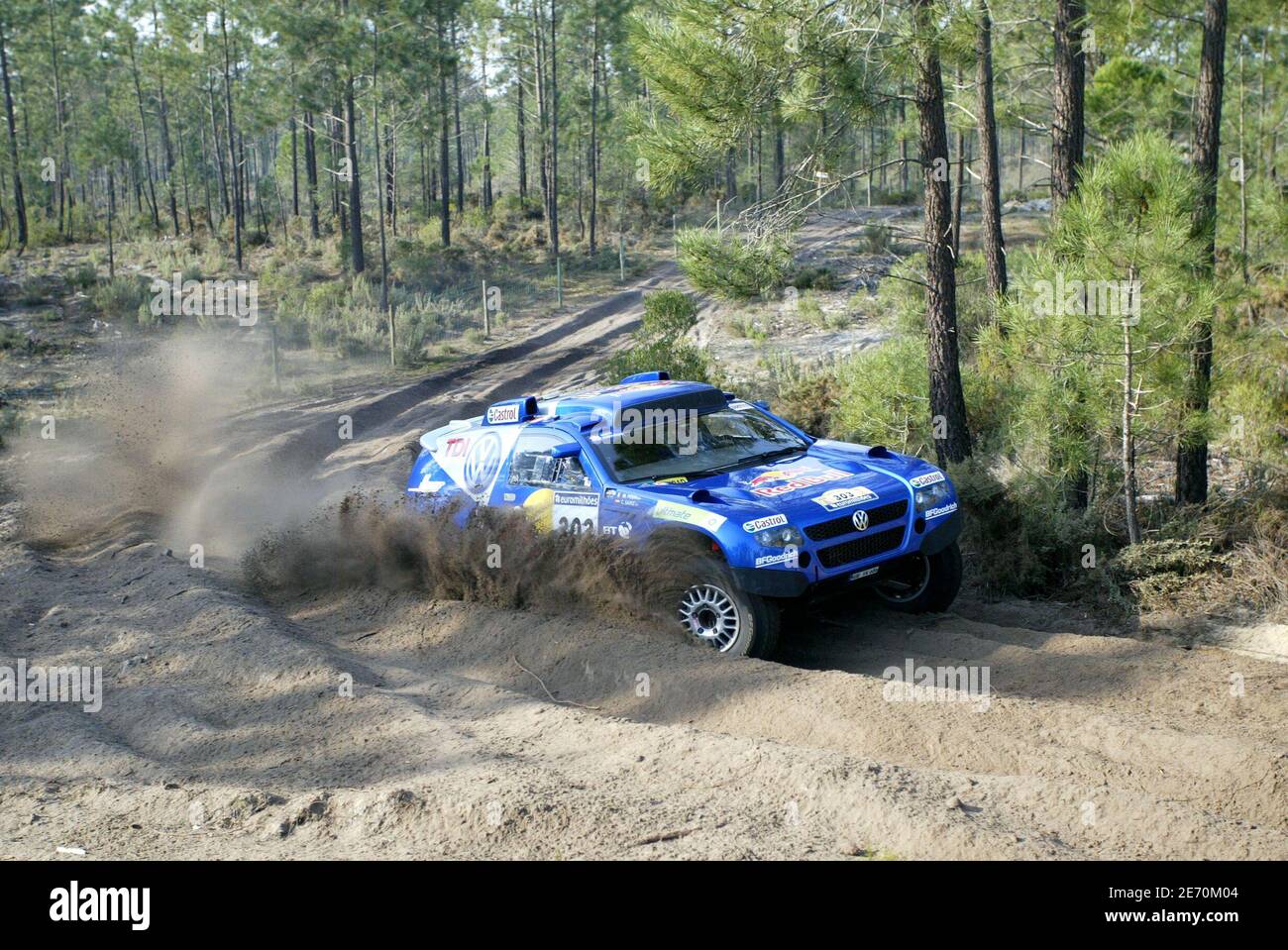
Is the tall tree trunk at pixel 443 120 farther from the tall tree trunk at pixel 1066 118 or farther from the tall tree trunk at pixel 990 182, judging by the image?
the tall tree trunk at pixel 1066 118

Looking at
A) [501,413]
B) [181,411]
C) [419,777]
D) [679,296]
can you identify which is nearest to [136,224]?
[181,411]

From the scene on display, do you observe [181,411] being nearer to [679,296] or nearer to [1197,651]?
[679,296]

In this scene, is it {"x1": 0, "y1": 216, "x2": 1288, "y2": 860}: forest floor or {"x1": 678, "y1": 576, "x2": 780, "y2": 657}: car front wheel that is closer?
{"x1": 0, "y1": 216, "x2": 1288, "y2": 860}: forest floor

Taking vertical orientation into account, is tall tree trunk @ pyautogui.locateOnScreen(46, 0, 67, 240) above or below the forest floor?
above

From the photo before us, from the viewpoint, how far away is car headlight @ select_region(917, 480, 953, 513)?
8.84 metres

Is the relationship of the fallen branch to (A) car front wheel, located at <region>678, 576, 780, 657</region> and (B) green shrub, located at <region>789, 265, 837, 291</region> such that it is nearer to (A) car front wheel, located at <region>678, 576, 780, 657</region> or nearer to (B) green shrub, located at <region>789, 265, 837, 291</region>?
(A) car front wheel, located at <region>678, 576, 780, 657</region>

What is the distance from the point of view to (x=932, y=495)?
8.95 m

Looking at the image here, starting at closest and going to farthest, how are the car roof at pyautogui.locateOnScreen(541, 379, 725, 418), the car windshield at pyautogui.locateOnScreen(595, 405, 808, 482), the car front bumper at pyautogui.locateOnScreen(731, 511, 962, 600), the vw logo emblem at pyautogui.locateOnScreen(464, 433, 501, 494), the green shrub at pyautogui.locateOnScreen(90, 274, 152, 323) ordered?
1. the car front bumper at pyautogui.locateOnScreen(731, 511, 962, 600)
2. the car windshield at pyautogui.locateOnScreen(595, 405, 808, 482)
3. the car roof at pyautogui.locateOnScreen(541, 379, 725, 418)
4. the vw logo emblem at pyautogui.locateOnScreen(464, 433, 501, 494)
5. the green shrub at pyautogui.locateOnScreen(90, 274, 152, 323)

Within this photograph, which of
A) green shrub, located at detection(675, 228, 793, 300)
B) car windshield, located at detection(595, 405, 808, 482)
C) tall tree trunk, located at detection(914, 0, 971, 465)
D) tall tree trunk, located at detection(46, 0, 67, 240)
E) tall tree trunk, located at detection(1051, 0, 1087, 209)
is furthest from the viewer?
tall tree trunk, located at detection(46, 0, 67, 240)

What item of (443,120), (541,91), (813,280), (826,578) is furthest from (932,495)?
(541,91)

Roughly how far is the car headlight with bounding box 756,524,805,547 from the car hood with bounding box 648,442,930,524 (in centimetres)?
12

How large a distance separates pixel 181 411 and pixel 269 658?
536 inches

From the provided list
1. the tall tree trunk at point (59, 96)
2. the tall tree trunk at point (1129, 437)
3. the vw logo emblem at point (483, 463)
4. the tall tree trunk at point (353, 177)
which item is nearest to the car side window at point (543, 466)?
the vw logo emblem at point (483, 463)

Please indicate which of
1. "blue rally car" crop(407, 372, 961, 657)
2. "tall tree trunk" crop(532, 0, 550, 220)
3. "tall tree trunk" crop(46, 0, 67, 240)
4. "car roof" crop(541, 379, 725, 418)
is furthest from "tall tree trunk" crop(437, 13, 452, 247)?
"blue rally car" crop(407, 372, 961, 657)
